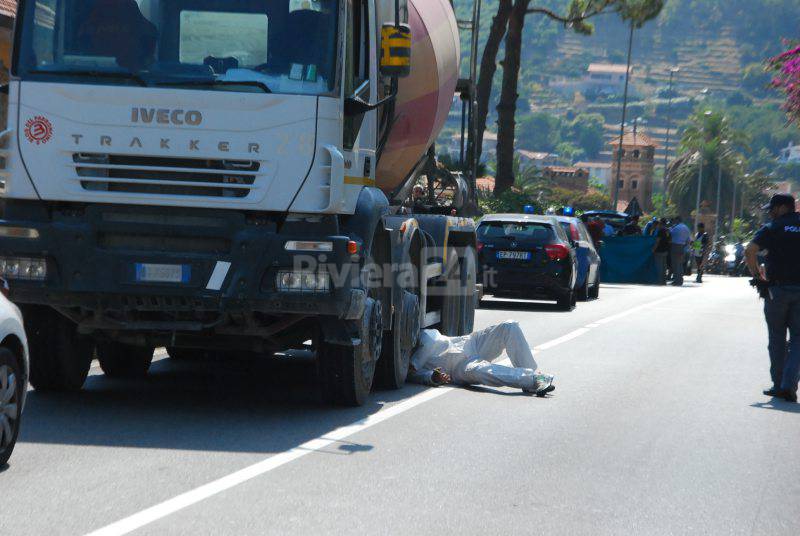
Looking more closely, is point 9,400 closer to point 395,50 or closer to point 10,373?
point 10,373

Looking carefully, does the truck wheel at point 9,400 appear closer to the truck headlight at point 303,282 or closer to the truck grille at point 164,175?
the truck grille at point 164,175

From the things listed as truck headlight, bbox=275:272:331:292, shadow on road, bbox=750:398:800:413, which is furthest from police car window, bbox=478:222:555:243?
truck headlight, bbox=275:272:331:292

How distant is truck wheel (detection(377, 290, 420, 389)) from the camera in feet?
37.3

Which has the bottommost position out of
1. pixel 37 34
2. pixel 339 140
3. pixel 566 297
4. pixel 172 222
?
pixel 566 297

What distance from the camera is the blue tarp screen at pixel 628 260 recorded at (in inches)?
1515

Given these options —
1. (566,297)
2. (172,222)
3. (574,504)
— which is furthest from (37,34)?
(566,297)

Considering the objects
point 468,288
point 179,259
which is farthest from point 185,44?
point 468,288

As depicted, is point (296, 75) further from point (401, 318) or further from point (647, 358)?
point (647, 358)

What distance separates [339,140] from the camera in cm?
946

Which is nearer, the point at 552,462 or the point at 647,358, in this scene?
the point at 552,462

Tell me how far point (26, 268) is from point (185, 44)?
179 cm

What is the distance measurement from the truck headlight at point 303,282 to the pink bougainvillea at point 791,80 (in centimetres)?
2337

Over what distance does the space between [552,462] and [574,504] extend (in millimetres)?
1282

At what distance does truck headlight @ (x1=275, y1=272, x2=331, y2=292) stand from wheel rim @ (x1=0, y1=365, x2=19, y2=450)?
2.13 metres
